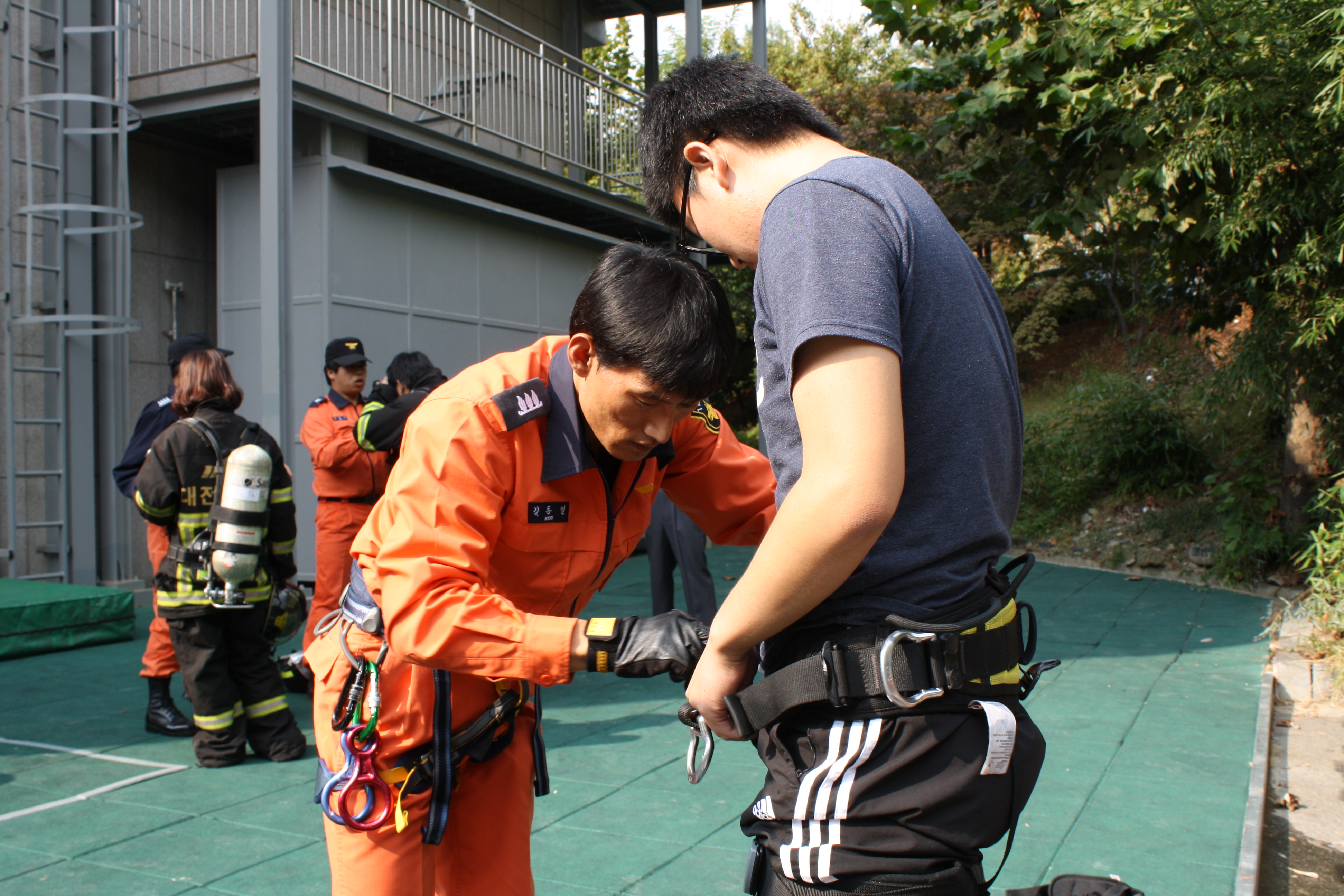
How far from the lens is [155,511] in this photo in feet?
15.0

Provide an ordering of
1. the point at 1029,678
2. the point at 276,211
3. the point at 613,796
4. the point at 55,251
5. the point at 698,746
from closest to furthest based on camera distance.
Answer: the point at 1029,678
the point at 698,746
the point at 613,796
the point at 276,211
the point at 55,251

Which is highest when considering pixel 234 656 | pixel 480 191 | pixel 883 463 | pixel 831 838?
pixel 480 191

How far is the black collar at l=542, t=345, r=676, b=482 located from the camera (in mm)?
1836

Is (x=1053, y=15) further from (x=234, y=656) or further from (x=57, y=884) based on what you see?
(x=57, y=884)

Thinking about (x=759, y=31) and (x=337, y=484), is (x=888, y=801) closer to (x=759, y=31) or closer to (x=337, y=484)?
(x=337, y=484)

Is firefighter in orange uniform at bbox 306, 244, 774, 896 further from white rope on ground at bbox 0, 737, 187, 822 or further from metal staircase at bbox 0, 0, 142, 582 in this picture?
metal staircase at bbox 0, 0, 142, 582

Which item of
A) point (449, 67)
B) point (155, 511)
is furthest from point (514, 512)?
point (449, 67)

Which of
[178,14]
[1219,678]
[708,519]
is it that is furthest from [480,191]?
[708,519]

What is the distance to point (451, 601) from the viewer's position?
63.8 inches

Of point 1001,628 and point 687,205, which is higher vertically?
point 687,205

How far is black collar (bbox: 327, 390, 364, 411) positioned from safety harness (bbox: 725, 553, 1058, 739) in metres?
4.93

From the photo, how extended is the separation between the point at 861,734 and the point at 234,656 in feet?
13.2

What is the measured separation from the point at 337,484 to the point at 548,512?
14.0 ft

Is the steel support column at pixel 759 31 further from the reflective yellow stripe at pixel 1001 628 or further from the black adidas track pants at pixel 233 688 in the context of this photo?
the reflective yellow stripe at pixel 1001 628
